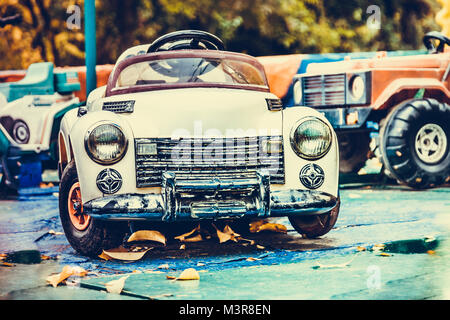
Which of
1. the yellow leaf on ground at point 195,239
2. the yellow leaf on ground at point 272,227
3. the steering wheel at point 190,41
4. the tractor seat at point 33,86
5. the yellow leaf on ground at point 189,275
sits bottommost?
the yellow leaf on ground at point 272,227

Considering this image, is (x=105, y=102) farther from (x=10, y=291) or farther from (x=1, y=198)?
(x=1, y=198)

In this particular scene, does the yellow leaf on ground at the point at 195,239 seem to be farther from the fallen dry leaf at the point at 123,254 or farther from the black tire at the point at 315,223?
the black tire at the point at 315,223

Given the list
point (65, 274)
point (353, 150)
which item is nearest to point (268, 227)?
point (65, 274)

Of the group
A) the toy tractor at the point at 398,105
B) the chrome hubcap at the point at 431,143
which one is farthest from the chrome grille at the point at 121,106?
the chrome hubcap at the point at 431,143

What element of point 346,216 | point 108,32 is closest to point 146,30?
point 108,32

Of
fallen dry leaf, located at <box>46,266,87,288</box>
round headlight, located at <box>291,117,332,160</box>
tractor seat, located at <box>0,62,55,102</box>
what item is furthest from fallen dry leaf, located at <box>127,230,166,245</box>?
tractor seat, located at <box>0,62,55,102</box>

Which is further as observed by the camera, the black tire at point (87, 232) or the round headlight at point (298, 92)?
the round headlight at point (298, 92)

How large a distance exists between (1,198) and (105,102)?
3200 mm

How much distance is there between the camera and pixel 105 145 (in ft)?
13.9

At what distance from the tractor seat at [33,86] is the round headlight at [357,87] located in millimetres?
3217

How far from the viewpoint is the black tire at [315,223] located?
4.88 meters

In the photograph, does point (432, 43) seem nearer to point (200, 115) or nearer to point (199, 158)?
point (200, 115)

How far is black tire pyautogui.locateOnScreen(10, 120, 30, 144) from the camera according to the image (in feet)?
25.6

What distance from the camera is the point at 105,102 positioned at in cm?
480
